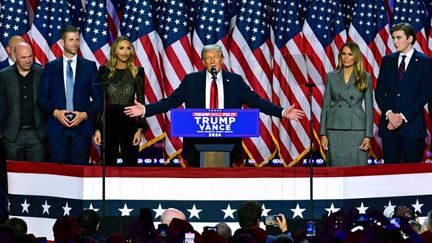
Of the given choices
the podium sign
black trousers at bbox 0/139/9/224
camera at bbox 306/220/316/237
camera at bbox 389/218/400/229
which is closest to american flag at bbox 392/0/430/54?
the podium sign

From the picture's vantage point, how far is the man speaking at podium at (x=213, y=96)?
14.1m

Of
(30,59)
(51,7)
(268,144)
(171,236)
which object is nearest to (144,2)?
(51,7)

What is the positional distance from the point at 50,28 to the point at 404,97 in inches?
188

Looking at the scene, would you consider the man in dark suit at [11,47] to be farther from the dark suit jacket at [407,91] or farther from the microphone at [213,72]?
the dark suit jacket at [407,91]

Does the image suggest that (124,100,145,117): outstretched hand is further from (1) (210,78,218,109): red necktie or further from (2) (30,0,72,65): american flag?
(2) (30,0,72,65): american flag

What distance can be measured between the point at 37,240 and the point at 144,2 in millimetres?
9256

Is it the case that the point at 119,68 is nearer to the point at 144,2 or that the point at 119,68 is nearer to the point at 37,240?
the point at 144,2

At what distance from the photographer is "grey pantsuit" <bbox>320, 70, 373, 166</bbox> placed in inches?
580

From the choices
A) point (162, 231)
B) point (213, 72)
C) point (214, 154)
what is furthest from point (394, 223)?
point (213, 72)

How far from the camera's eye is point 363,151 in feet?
48.5

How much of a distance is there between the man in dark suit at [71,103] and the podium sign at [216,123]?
1.31 metres

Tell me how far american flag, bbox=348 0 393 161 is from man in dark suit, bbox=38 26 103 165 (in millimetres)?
4524

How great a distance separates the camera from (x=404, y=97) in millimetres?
14820

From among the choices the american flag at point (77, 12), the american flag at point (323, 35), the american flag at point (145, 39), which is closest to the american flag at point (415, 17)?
the american flag at point (323, 35)
